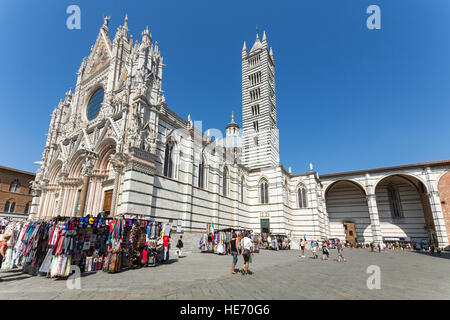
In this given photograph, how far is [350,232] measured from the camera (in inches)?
1478

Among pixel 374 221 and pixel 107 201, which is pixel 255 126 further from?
pixel 107 201

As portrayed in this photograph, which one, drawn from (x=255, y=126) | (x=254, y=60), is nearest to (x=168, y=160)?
(x=255, y=126)

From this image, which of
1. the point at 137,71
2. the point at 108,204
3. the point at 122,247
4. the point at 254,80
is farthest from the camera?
the point at 254,80

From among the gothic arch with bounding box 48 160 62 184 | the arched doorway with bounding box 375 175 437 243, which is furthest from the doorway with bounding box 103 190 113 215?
the arched doorway with bounding box 375 175 437 243

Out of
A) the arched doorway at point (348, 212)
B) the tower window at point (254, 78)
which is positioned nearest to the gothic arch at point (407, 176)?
the arched doorway at point (348, 212)

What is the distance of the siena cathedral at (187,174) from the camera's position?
17.3 m

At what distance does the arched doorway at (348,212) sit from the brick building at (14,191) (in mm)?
48096

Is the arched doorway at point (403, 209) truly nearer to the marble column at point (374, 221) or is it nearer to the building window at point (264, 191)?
the marble column at point (374, 221)

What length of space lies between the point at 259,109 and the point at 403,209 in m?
28.5

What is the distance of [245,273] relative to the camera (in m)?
8.30
